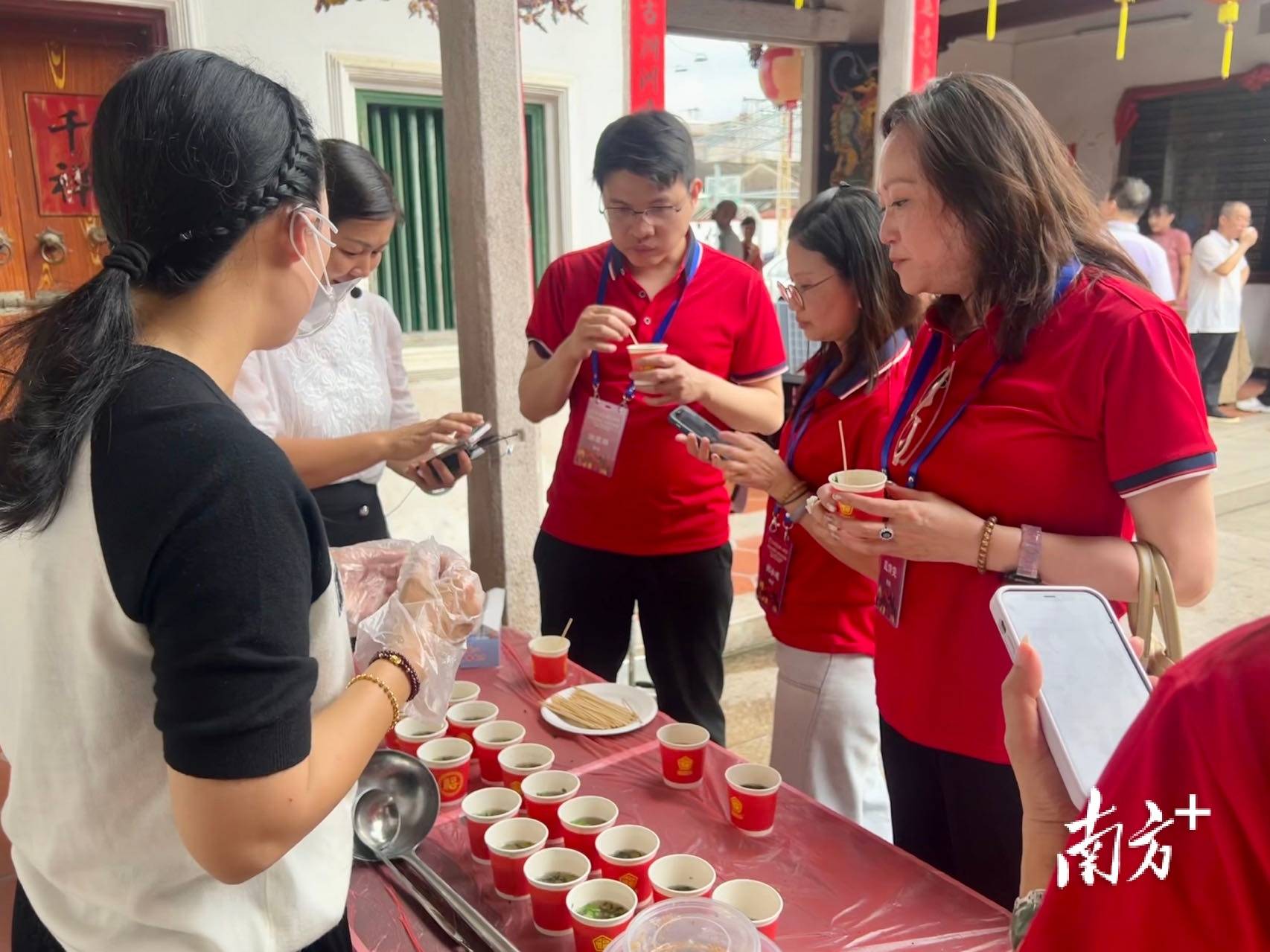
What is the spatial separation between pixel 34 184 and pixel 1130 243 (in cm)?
618

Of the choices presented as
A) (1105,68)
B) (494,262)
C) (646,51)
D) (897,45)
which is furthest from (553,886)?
(1105,68)

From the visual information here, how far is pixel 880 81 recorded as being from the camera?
4.28m

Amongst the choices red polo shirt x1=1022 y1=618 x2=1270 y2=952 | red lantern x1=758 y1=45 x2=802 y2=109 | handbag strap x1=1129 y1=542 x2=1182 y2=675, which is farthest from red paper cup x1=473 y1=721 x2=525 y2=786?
red lantern x1=758 y1=45 x2=802 y2=109

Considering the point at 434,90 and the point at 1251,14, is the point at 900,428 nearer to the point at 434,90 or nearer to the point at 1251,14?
the point at 434,90

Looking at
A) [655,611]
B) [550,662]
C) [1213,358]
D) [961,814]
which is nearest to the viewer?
[961,814]

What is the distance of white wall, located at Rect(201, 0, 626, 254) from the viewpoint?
3.79 m

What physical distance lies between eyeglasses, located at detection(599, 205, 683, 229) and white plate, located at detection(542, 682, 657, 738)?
109cm

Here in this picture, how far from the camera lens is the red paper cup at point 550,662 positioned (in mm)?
1833

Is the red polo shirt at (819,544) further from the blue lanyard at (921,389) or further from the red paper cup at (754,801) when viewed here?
the red paper cup at (754,801)

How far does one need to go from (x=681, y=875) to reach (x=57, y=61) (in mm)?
4026

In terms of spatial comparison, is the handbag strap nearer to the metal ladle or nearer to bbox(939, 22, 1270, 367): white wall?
the metal ladle

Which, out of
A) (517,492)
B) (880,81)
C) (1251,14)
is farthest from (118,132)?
(1251,14)

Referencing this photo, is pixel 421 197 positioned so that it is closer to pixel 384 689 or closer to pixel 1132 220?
pixel 384 689

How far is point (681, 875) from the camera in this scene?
1196 millimetres
